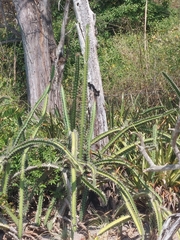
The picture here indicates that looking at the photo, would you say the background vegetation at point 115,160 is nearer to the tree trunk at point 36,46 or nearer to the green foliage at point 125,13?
the tree trunk at point 36,46

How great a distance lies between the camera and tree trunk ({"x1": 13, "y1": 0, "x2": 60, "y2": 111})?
7672mm

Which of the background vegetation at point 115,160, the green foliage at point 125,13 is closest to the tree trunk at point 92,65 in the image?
the background vegetation at point 115,160

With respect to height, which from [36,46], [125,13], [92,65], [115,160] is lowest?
[115,160]

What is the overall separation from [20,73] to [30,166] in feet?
20.1

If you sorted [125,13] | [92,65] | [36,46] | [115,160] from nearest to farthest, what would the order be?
[115,160] → [92,65] → [36,46] → [125,13]

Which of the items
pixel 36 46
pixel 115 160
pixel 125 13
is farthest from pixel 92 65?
pixel 125 13

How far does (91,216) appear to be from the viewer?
16.5 feet

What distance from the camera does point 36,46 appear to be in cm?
781

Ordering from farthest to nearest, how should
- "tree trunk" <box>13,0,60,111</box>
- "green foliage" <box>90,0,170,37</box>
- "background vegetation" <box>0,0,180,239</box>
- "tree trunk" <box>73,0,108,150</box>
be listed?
"green foliage" <box>90,0,170,37</box> → "tree trunk" <box>13,0,60,111</box> → "tree trunk" <box>73,0,108,150</box> → "background vegetation" <box>0,0,180,239</box>

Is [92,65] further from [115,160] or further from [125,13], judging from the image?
[125,13]

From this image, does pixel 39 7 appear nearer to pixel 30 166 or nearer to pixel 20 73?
pixel 20 73

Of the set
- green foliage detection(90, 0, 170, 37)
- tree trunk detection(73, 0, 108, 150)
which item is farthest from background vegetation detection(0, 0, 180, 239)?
green foliage detection(90, 0, 170, 37)

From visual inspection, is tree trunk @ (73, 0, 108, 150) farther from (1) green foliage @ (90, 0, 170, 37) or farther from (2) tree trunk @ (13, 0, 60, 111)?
(1) green foliage @ (90, 0, 170, 37)

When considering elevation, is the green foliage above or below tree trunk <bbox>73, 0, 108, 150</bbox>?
above
